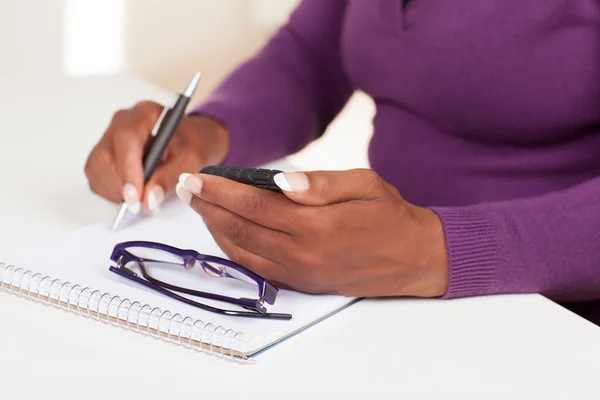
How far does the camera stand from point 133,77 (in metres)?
1.29

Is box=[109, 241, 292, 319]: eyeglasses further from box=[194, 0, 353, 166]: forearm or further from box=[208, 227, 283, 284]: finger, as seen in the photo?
box=[194, 0, 353, 166]: forearm

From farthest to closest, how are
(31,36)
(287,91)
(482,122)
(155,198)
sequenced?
(31,36), (287,91), (482,122), (155,198)

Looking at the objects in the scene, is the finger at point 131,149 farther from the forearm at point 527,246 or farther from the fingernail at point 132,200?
the forearm at point 527,246

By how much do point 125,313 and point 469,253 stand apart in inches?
11.0

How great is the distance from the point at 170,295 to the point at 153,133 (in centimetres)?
26

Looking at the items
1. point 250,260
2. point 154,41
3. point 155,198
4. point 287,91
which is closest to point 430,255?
point 250,260

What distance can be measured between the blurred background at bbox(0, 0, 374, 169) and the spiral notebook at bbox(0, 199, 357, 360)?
1837 millimetres

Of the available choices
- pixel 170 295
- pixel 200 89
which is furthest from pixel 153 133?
pixel 200 89

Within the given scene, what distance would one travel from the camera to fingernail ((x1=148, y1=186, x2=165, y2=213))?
81 cm

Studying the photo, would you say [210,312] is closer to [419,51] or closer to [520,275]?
[520,275]

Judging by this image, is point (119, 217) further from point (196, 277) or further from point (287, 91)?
point (287, 91)

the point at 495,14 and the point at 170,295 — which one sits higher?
the point at 495,14

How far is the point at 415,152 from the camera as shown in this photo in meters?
1.00

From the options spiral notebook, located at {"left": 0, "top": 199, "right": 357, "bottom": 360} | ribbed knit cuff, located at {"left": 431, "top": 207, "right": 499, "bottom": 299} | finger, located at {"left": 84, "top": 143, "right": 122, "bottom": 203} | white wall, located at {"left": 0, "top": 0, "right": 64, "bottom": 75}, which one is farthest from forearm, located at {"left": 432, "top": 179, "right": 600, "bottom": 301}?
white wall, located at {"left": 0, "top": 0, "right": 64, "bottom": 75}
